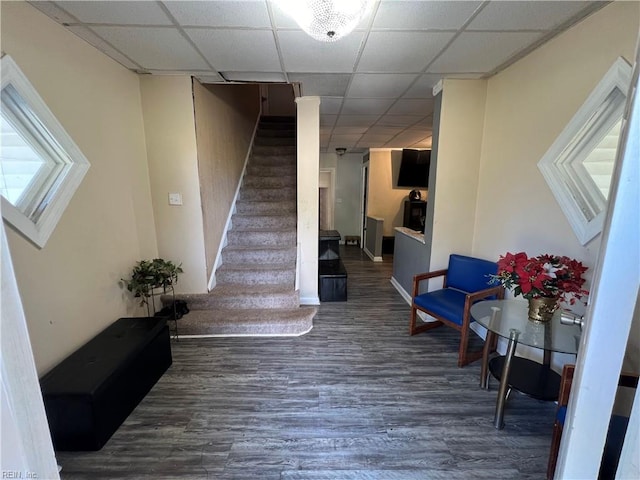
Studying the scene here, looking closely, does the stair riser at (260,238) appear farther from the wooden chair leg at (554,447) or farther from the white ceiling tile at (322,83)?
the wooden chair leg at (554,447)

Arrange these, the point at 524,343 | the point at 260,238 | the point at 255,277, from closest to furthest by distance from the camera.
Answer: the point at 524,343 → the point at 255,277 → the point at 260,238

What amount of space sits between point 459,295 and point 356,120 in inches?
107

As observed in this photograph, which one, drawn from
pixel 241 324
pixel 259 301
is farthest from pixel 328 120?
pixel 241 324

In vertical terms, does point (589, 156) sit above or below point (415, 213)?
above

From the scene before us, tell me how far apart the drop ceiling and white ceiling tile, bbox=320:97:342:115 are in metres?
0.21

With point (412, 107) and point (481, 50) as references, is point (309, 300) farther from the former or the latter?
point (481, 50)

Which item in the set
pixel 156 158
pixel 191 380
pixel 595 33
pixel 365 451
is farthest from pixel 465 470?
pixel 156 158

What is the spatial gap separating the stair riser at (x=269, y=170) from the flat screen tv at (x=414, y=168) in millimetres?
2887

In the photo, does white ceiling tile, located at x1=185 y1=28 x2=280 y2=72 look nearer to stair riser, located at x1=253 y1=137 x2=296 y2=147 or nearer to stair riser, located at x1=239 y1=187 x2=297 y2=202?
stair riser, located at x1=239 y1=187 x2=297 y2=202

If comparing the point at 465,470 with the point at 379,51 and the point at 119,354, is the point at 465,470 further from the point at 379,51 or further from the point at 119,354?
the point at 379,51

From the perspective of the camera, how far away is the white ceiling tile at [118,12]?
1553 millimetres

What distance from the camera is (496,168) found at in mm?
2551

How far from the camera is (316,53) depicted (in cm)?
209

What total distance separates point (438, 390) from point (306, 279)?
72.9 inches
